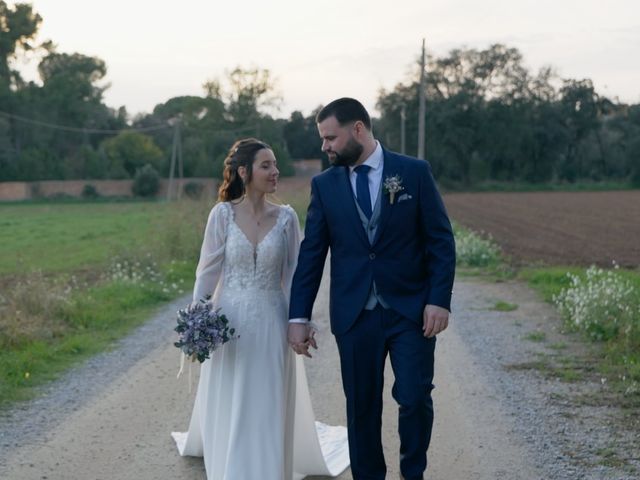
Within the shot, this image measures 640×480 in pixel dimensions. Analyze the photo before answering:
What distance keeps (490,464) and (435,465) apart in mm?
355

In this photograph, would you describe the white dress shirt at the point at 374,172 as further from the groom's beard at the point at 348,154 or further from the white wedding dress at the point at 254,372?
the white wedding dress at the point at 254,372

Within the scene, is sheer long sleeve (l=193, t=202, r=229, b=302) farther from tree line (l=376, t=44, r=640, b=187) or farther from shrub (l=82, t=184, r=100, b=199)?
tree line (l=376, t=44, r=640, b=187)

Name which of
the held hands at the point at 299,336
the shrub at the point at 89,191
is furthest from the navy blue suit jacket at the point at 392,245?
the shrub at the point at 89,191

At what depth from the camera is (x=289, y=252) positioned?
6012 millimetres

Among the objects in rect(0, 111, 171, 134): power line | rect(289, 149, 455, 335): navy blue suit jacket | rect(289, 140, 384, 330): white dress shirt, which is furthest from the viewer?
rect(0, 111, 171, 134): power line

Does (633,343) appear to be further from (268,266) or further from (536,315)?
(268,266)

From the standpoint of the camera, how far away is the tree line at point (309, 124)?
3233 inches

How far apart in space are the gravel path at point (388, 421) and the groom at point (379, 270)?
100 cm

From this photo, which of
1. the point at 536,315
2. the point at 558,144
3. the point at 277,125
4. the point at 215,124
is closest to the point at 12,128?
the point at 215,124

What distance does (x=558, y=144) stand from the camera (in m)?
97.0

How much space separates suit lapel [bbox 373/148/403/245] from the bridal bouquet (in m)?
1.05

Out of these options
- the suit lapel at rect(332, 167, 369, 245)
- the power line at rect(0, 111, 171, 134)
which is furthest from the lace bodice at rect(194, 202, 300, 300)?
the power line at rect(0, 111, 171, 134)

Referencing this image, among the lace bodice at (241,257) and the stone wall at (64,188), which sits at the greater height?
the lace bodice at (241,257)

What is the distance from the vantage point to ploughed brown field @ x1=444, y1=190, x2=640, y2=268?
2550 cm
